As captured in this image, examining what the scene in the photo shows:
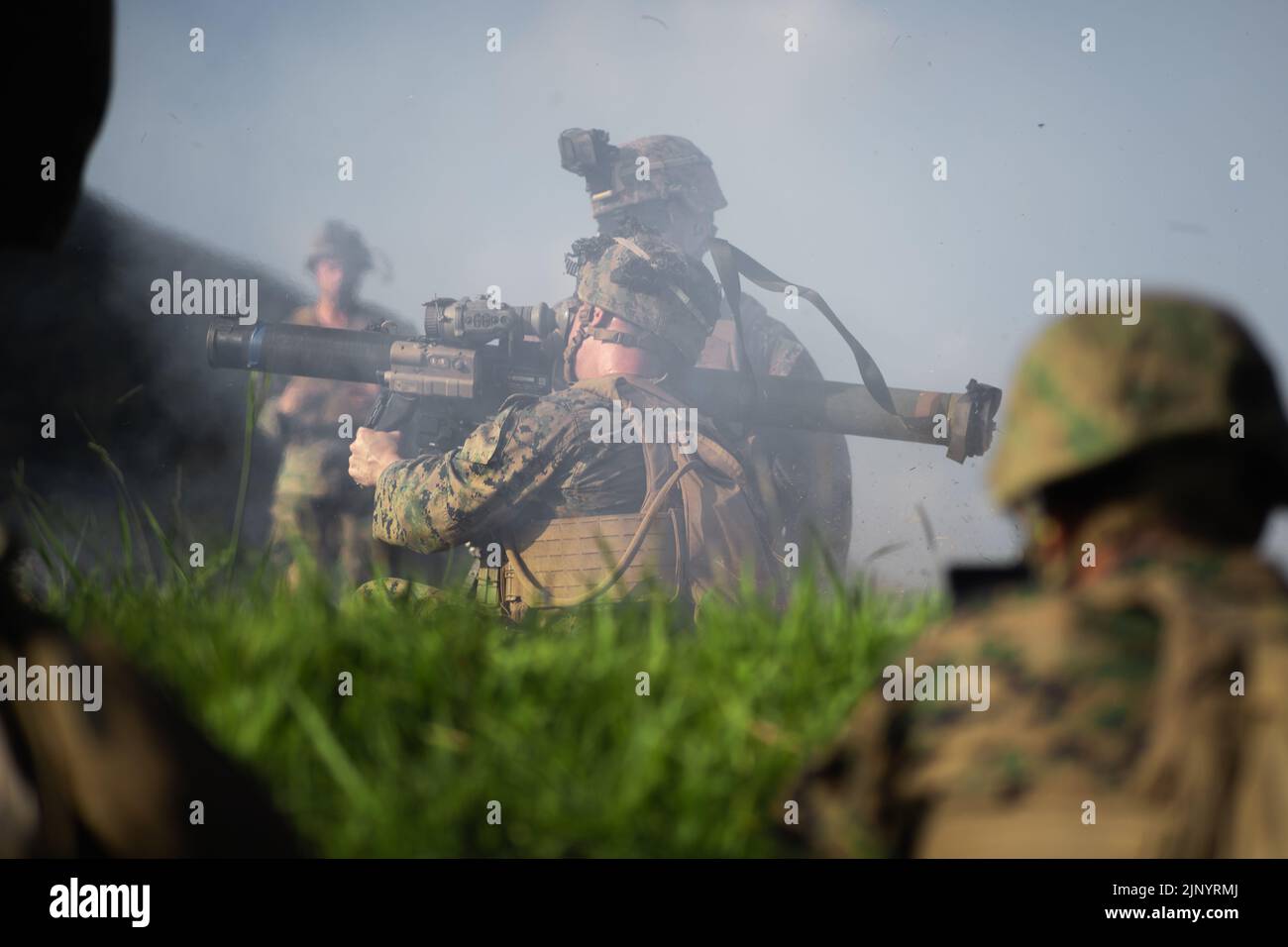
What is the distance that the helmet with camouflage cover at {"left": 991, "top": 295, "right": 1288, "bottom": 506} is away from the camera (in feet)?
5.90

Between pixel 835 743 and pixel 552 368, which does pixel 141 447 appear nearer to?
pixel 552 368

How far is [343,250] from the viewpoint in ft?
27.6

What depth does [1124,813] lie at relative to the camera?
1651 millimetres

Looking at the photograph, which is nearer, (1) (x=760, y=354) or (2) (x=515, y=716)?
(2) (x=515, y=716)

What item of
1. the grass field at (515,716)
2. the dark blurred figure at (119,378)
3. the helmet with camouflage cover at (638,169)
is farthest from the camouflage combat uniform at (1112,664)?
the dark blurred figure at (119,378)

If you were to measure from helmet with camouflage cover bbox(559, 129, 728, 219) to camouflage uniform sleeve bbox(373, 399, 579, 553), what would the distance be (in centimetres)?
174

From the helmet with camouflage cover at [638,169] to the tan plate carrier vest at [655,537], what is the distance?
156 cm

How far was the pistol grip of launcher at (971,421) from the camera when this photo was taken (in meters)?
5.56

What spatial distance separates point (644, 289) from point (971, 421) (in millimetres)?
1684

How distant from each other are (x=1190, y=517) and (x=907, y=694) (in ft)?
1.66

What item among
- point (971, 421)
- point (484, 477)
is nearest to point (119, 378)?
point (484, 477)

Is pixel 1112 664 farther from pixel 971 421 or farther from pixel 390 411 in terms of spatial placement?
pixel 390 411

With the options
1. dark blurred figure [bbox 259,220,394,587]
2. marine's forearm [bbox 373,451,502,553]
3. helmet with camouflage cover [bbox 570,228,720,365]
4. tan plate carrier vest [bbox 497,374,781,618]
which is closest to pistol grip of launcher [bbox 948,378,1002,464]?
tan plate carrier vest [bbox 497,374,781,618]

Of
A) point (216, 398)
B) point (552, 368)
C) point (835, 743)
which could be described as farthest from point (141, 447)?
point (835, 743)
